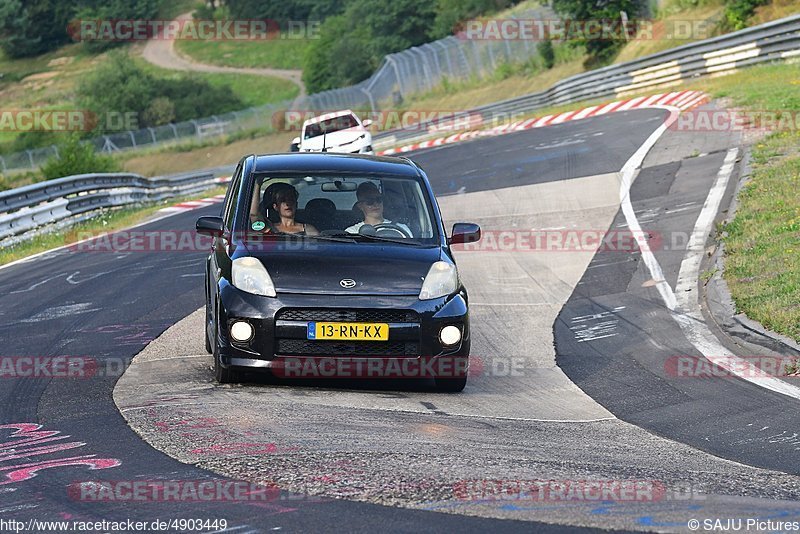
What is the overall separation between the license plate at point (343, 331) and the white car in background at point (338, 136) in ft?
71.0

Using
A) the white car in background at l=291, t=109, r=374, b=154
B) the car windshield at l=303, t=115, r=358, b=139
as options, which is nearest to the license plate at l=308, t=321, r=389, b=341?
the white car in background at l=291, t=109, r=374, b=154

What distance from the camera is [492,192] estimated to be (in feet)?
72.1

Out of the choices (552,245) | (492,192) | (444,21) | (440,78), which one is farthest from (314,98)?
(552,245)

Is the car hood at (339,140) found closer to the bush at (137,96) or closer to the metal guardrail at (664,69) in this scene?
the metal guardrail at (664,69)

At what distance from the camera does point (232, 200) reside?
31.3ft

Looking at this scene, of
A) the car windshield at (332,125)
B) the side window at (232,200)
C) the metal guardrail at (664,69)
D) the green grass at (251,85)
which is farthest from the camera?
the green grass at (251,85)

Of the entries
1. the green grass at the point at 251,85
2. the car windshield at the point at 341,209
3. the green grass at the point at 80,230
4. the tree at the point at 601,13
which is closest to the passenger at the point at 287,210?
the car windshield at the point at 341,209

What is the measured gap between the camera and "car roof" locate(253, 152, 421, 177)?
9.37 meters

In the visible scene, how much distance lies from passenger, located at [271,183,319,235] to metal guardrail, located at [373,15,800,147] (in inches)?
1013

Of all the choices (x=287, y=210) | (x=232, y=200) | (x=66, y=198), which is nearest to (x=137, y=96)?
(x=66, y=198)

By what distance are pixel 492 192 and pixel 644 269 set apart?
26.8ft

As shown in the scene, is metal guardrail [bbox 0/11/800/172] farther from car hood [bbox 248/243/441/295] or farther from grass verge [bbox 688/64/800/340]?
car hood [bbox 248/243/441/295]

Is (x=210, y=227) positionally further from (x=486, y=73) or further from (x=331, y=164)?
(x=486, y=73)

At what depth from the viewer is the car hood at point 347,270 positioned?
8094 millimetres
